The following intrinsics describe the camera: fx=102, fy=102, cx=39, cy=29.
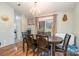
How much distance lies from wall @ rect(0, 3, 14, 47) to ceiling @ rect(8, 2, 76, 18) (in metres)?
0.12

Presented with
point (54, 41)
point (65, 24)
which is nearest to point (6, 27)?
point (54, 41)

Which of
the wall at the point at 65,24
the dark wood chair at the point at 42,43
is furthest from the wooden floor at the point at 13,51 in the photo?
the wall at the point at 65,24

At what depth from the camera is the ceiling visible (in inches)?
68.6

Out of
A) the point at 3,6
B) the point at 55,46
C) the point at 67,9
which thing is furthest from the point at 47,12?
the point at 3,6

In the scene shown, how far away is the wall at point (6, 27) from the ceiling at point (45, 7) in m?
0.12

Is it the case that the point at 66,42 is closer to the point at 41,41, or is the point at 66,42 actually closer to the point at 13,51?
the point at 41,41

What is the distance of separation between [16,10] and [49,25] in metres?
0.66

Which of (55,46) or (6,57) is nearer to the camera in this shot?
(6,57)

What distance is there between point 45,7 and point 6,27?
31.0 inches

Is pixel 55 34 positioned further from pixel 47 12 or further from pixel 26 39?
pixel 26 39

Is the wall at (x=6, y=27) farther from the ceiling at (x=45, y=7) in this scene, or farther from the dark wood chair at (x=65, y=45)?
the dark wood chair at (x=65, y=45)

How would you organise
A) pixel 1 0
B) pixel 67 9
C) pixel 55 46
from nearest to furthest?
1. pixel 1 0
2. pixel 67 9
3. pixel 55 46

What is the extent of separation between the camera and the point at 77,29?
176 cm

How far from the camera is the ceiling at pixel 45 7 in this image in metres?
1.74
